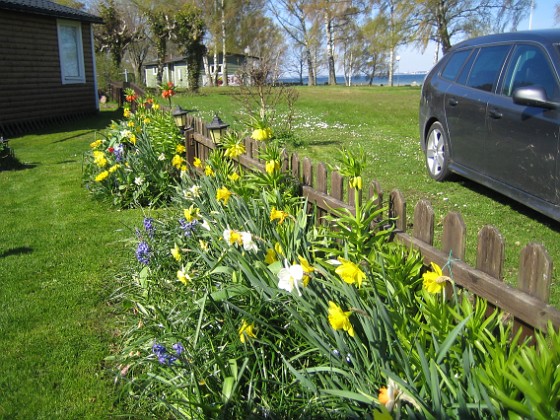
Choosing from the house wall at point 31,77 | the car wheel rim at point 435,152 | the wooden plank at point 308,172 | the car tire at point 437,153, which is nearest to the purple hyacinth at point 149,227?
the wooden plank at point 308,172

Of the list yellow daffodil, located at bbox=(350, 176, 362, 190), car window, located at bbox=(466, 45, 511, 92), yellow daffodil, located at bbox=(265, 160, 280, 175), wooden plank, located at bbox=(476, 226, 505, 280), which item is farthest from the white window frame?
wooden plank, located at bbox=(476, 226, 505, 280)

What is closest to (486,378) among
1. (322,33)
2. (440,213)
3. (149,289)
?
(149,289)

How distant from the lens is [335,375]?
2115 millimetres

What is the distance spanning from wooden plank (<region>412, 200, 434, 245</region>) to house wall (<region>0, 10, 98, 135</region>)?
1377 centimetres

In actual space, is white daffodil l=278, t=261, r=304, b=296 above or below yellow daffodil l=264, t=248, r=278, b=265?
above

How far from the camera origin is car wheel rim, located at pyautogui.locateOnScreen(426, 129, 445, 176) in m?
6.45

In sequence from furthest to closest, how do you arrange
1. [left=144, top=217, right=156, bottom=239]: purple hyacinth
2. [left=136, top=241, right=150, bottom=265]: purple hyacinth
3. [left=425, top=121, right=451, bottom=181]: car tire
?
1. [left=425, top=121, right=451, bottom=181]: car tire
2. [left=144, top=217, right=156, bottom=239]: purple hyacinth
3. [left=136, top=241, right=150, bottom=265]: purple hyacinth

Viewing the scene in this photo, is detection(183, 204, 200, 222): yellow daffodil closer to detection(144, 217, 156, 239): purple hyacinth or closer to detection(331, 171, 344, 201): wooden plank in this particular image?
detection(144, 217, 156, 239): purple hyacinth

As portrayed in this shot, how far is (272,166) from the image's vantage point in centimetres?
373

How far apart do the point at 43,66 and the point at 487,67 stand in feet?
44.6

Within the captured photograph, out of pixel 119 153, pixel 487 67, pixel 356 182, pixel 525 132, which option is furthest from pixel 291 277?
pixel 119 153

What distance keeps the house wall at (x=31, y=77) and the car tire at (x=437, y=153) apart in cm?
1146

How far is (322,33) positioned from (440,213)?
55.3 meters

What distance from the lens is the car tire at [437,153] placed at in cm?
628
